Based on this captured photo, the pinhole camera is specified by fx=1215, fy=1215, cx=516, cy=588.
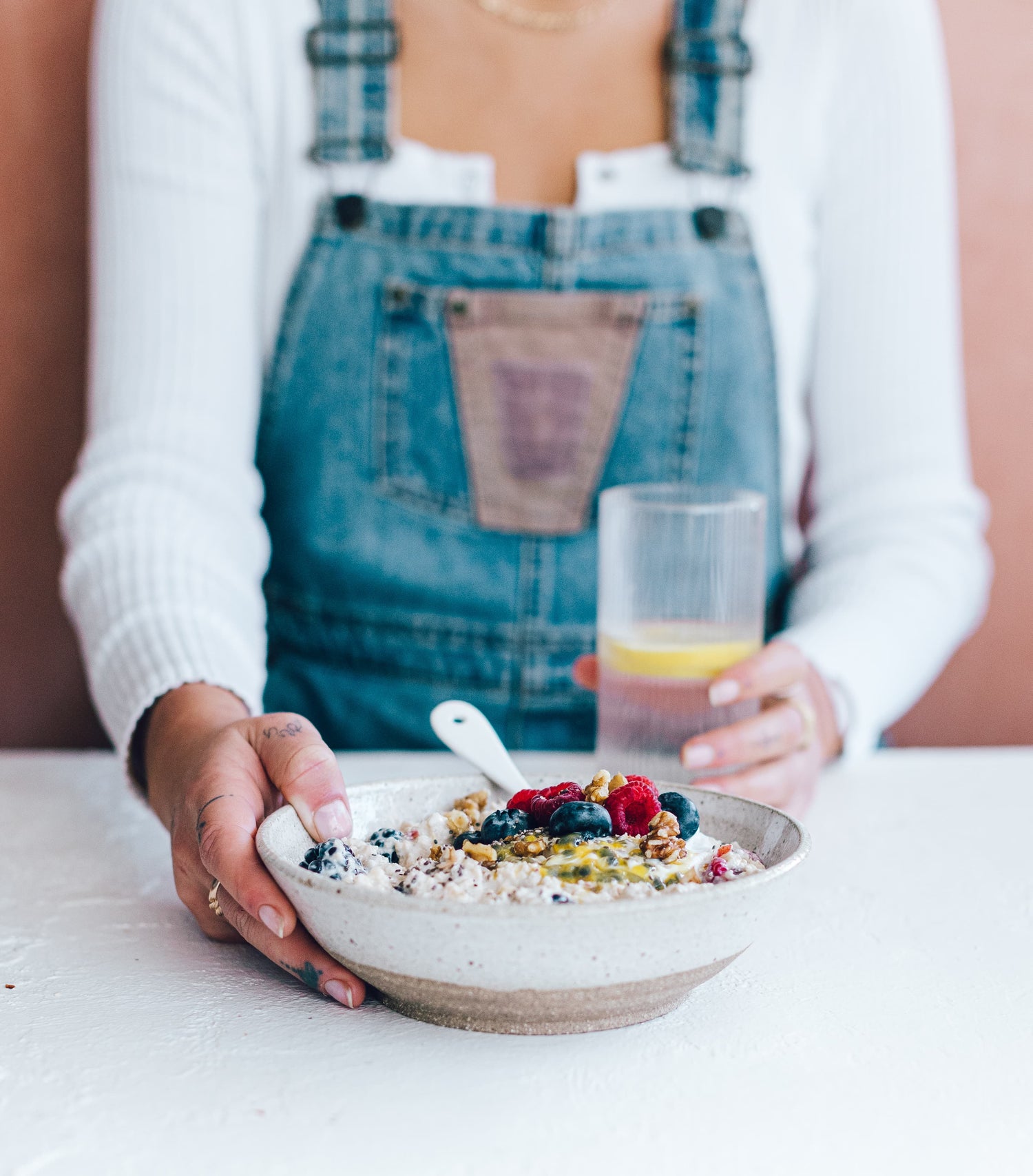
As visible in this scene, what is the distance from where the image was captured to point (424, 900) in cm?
47

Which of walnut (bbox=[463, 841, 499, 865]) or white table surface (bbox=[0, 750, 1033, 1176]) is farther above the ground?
walnut (bbox=[463, 841, 499, 865])

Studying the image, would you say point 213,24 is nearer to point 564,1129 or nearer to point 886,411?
point 886,411

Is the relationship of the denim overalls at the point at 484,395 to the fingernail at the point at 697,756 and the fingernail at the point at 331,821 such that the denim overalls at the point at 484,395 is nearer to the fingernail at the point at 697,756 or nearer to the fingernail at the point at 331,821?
Result: the fingernail at the point at 697,756

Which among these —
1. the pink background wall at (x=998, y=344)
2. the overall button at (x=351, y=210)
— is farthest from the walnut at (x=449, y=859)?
the pink background wall at (x=998, y=344)


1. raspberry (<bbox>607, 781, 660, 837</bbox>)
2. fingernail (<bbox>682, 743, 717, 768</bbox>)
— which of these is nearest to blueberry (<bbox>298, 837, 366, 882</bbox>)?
raspberry (<bbox>607, 781, 660, 837</bbox>)

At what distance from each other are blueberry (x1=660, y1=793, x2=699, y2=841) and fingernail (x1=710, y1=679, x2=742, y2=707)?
19 centimetres

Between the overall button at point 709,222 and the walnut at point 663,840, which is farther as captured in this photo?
the overall button at point 709,222

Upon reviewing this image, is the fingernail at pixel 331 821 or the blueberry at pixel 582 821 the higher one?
the blueberry at pixel 582 821

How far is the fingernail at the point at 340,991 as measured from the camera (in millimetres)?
541

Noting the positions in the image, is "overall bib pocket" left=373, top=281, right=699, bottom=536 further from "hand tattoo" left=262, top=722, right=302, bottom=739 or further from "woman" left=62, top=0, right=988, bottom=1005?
"hand tattoo" left=262, top=722, right=302, bottom=739

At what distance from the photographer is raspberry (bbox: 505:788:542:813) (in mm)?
602

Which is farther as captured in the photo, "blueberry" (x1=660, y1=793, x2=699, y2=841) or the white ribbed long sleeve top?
the white ribbed long sleeve top

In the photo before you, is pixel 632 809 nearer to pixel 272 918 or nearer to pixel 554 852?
pixel 554 852

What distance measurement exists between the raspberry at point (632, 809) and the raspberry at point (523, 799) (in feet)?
0.13
